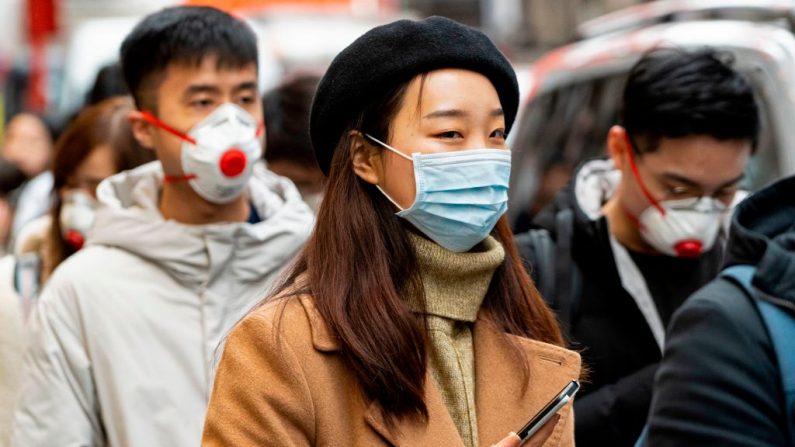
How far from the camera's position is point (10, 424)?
4383mm

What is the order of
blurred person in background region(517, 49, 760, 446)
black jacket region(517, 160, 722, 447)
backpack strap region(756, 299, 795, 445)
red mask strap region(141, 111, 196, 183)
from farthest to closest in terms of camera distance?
red mask strap region(141, 111, 196, 183) → blurred person in background region(517, 49, 760, 446) → black jacket region(517, 160, 722, 447) → backpack strap region(756, 299, 795, 445)

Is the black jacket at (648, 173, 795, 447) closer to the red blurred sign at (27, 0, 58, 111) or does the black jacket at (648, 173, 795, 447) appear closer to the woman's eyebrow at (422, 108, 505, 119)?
the woman's eyebrow at (422, 108, 505, 119)

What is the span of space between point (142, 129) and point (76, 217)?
2.66 feet

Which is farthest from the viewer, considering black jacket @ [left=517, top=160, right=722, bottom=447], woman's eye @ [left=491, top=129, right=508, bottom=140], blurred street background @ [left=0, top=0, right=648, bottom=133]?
blurred street background @ [left=0, top=0, right=648, bottom=133]

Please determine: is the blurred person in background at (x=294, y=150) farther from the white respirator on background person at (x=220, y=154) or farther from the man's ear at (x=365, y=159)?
the man's ear at (x=365, y=159)

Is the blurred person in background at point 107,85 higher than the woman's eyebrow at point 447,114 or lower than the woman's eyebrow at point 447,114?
lower

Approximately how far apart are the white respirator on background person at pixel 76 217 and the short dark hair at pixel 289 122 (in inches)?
30.8

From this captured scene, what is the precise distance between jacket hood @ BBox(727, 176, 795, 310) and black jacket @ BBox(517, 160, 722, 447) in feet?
4.10

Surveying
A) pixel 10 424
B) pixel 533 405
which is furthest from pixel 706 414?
pixel 10 424

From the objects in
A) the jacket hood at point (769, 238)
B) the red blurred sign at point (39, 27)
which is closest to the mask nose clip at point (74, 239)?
the jacket hood at point (769, 238)

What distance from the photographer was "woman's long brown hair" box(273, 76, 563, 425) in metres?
2.88

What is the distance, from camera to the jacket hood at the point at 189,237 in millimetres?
4188

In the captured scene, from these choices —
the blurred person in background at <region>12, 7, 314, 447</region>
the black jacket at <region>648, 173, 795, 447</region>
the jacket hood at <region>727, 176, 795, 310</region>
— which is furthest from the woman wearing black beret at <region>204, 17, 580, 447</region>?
the blurred person in background at <region>12, 7, 314, 447</region>

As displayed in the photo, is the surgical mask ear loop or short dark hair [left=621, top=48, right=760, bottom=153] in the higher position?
the surgical mask ear loop
